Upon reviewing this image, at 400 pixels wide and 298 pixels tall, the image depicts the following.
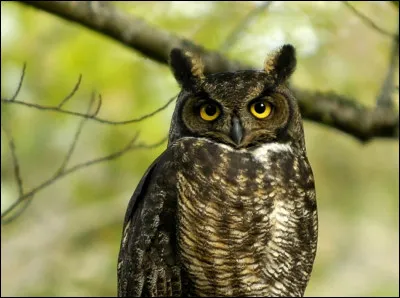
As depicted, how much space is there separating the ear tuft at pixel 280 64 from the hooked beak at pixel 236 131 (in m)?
0.35

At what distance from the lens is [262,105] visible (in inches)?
147

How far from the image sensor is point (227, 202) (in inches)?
138

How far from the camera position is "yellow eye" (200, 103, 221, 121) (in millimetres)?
3705

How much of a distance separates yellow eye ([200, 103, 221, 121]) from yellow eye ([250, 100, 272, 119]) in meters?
0.15

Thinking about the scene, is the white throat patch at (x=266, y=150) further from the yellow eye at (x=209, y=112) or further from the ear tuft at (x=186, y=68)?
the ear tuft at (x=186, y=68)

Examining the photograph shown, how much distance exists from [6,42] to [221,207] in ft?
15.8

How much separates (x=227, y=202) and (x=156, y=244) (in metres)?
0.37

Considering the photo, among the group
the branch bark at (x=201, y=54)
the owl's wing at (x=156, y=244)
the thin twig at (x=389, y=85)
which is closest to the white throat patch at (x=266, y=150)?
the owl's wing at (x=156, y=244)

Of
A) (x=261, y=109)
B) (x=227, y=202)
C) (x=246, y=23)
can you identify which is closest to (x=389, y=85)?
(x=246, y=23)

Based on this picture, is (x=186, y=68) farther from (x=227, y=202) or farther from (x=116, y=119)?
(x=116, y=119)

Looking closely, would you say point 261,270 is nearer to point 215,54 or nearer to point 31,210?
point 215,54

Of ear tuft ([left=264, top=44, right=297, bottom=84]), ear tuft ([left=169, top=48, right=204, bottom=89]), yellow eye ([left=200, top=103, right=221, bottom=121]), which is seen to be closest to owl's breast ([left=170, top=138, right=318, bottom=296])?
yellow eye ([left=200, top=103, right=221, bottom=121])

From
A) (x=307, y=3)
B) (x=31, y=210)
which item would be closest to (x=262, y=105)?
(x=307, y=3)

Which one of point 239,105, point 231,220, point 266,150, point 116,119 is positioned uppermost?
point 116,119
